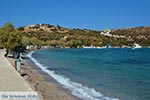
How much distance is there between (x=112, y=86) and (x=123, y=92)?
2758 mm

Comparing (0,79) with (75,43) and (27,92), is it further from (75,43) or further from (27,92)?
(75,43)

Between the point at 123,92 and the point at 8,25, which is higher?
the point at 8,25

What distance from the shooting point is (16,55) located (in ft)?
171

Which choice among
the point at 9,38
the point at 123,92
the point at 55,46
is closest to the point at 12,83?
the point at 123,92

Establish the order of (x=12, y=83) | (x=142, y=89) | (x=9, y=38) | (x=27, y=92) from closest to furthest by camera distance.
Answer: (x=27, y=92) → (x=12, y=83) → (x=142, y=89) → (x=9, y=38)

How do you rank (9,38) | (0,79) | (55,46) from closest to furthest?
(0,79) → (9,38) → (55,46)

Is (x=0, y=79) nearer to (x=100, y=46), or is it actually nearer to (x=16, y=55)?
(x=16, y=55)

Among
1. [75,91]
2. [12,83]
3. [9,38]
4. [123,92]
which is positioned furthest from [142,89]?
[9,38]

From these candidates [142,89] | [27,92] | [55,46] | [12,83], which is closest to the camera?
[27,92]

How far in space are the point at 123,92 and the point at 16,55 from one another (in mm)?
33451

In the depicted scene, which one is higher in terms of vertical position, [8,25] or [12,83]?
[8,25]

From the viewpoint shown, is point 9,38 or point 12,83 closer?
point 12,83

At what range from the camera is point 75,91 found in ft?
66.9

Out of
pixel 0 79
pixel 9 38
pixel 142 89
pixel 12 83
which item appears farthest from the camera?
pixel 9 38
